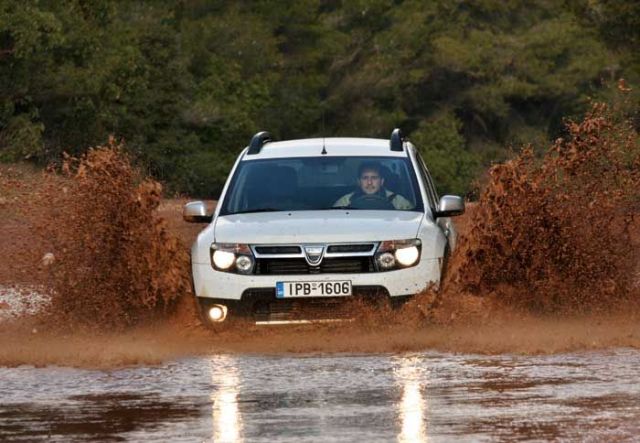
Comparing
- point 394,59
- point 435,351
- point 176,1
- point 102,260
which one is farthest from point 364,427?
point 394,59

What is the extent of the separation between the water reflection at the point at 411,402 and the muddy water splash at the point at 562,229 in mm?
2499

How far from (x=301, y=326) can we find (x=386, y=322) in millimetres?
568

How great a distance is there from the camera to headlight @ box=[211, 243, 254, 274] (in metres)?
12.1

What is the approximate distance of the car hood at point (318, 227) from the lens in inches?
474

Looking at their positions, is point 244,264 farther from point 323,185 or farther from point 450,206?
point 450,206

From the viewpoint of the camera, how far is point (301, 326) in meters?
12.0

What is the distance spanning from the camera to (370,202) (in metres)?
13.0

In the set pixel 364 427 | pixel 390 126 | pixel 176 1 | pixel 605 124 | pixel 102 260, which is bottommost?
pixel 364 427

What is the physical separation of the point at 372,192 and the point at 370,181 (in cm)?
9

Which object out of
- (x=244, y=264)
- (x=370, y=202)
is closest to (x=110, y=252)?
(x=244, y=264)

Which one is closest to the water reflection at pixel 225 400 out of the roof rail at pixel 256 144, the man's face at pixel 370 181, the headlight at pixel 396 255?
the headlight at pixel 396 255

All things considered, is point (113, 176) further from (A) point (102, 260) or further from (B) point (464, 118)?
(B) point (464, 118)

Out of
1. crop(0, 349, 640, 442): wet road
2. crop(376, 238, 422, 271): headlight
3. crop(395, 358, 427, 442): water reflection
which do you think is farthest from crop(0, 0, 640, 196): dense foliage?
crop(395, 358, 427, 442): water reflection

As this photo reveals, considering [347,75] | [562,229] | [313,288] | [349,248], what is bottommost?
[313,288]
